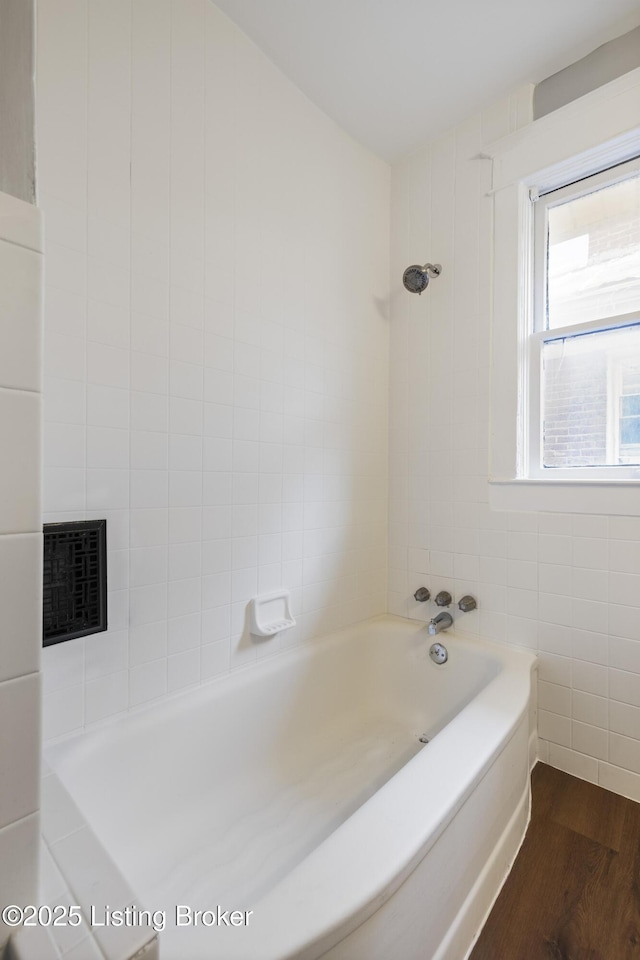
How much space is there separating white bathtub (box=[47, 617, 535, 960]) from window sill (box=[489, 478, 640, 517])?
0.56 meters

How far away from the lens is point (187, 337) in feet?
4.32

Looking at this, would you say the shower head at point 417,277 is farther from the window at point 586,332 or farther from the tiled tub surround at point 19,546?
the tiled tub surround at point 19,546

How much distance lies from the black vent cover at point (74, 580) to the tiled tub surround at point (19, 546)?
64 cm

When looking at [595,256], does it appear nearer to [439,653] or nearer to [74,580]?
[439,653]

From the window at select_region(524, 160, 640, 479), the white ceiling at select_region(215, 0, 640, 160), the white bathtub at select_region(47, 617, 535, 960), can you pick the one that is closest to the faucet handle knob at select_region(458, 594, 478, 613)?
the white bathtub at select_region(47, 617, 535, 960)

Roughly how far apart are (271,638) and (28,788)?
113 centimetres

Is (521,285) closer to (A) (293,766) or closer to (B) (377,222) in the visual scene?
(B) (377,222)

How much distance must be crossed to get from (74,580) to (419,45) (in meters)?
2.03

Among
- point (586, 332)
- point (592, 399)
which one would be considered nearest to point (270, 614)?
point (592, 399)

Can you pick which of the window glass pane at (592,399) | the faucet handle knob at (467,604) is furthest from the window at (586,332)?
the faucet handle knob at (467,604)

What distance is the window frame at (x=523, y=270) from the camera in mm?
1507

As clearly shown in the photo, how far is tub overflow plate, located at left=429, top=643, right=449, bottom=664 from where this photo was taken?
172 centimetres

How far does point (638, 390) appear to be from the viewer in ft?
4.88

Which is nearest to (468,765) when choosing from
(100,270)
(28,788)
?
(28,788)
